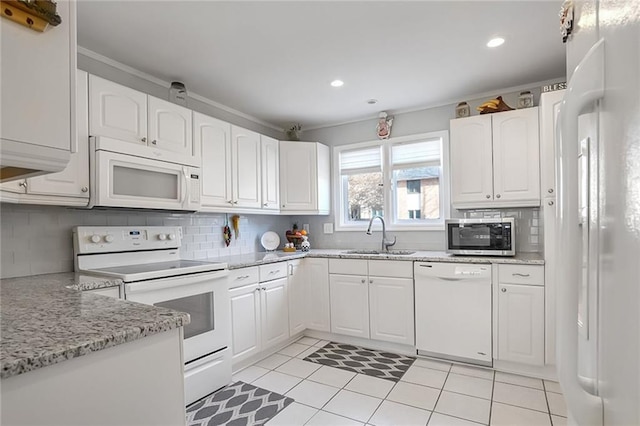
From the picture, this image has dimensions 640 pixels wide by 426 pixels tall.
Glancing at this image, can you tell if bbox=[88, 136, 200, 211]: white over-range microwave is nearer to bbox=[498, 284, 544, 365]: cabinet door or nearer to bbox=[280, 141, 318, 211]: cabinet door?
bbox=[280, 141, 318, 211]: cabinet door

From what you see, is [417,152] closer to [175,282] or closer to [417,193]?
[417,193]

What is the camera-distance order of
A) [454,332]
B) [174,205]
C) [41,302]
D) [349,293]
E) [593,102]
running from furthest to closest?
[349,293] → [454,332] → [174,205] → [41,302] → [593,102]

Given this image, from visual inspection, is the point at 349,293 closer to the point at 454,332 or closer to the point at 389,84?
the point at 454,332

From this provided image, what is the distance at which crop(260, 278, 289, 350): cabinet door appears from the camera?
2990mm

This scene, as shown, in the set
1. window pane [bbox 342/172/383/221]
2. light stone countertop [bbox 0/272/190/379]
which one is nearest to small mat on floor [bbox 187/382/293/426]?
light stone countertop [bbox 0/272/190/379]

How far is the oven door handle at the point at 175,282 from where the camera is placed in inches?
75.9

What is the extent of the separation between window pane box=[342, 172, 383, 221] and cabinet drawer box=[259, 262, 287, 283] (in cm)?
123

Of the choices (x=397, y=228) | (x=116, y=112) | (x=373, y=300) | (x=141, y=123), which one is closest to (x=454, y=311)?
(x=373, y=300)

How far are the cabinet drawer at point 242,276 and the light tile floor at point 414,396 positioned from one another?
0.72 m

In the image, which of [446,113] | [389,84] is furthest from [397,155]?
[389,84]

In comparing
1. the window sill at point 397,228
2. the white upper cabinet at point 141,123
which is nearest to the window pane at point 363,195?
the window sill at point 397,228

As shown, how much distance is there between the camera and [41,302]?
3.93 feet

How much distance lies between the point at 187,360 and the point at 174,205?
1088mm

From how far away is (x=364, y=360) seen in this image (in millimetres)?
2945
